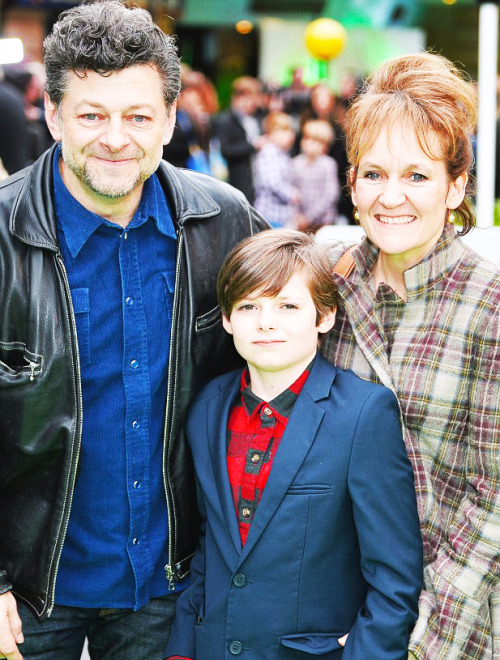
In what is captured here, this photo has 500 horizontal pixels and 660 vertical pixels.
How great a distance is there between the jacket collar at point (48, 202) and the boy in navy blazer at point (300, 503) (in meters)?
0.33

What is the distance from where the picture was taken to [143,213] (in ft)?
8.02

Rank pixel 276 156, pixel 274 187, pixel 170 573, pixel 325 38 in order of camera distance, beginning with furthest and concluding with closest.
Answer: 1. pixel 325 38
2. pixel 276 156
3. pixel 274 187
4. pixel 170 573

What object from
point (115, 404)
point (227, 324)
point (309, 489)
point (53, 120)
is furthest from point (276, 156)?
point (309, 489)

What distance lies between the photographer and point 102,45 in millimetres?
2248

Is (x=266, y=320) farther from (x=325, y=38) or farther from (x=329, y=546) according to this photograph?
(x=325, y=38)

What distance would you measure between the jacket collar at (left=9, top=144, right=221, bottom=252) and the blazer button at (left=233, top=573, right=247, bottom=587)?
992 millimetres

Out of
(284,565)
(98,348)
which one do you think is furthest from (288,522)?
(98,348)

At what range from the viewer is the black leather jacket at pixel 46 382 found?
227 centimetres

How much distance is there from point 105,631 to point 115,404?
0.73 metres

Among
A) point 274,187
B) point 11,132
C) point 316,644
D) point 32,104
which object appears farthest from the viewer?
point 32,104

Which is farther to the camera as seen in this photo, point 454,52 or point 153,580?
point 454,52

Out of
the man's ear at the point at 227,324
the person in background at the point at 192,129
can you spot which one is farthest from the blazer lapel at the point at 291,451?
the person in background at the point at 192,129

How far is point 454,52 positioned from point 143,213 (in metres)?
18.6

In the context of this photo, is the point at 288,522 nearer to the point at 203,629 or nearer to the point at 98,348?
the point at 203,629
